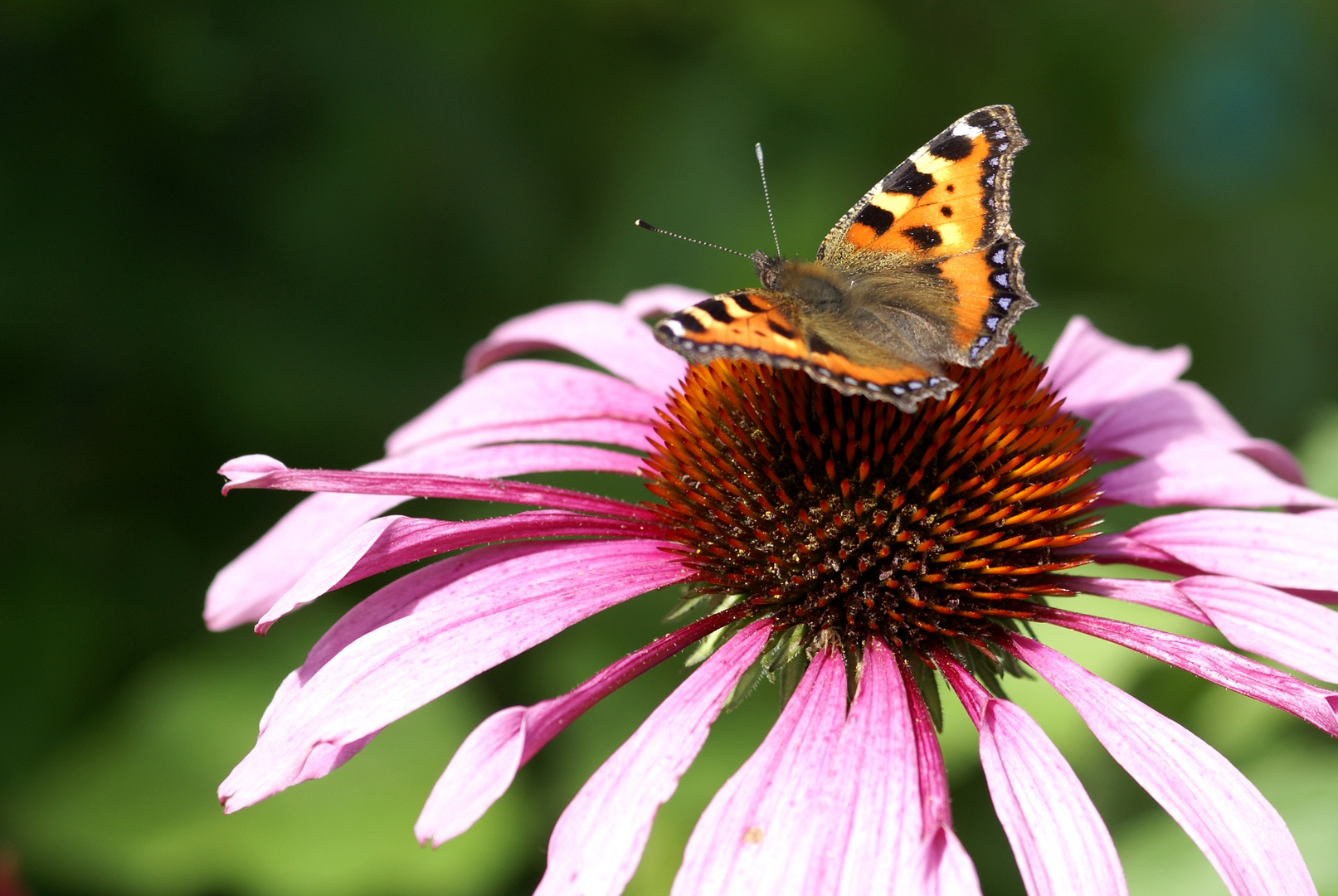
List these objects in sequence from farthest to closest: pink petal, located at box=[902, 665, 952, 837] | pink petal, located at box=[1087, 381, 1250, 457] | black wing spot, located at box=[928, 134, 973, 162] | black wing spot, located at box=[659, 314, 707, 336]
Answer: pink petal, located at box=[1087, 381, 1250, 457] < black wing spot, located at box=[928, 134, 973, 162] < black wing spot, located at box=[659, 314, 707, 336] < pink petal, located at box=[902, 665, 952, 837]

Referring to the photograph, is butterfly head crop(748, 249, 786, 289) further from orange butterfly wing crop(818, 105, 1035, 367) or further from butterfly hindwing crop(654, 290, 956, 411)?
butterfly hindwing crop(654, 290, 956, 411)

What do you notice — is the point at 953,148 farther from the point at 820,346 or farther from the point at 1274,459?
the point at 1274,459

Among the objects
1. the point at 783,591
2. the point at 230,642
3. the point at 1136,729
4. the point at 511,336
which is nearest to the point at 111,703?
the point at 230,642

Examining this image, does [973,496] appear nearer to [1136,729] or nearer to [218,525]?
[1136,729]

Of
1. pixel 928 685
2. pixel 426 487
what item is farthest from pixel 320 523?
pixel 928 685

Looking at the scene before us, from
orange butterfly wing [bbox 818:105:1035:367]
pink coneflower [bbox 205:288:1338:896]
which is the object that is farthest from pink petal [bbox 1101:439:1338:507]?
orange butterfly wing [bbox 818:105:1035:367]

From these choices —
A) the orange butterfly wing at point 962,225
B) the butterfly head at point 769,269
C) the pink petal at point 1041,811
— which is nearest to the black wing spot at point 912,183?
the orange butterfly wing at point 962,225

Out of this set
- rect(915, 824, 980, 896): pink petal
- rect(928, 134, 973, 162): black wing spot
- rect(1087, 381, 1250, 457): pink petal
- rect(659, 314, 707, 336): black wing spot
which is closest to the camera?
rect(915, 824, 980, 896): pink petal

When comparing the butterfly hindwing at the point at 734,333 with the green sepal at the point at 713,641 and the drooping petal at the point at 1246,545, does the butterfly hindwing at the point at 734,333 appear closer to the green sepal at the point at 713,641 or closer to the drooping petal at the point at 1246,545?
the green sepal at the point at 713,641
